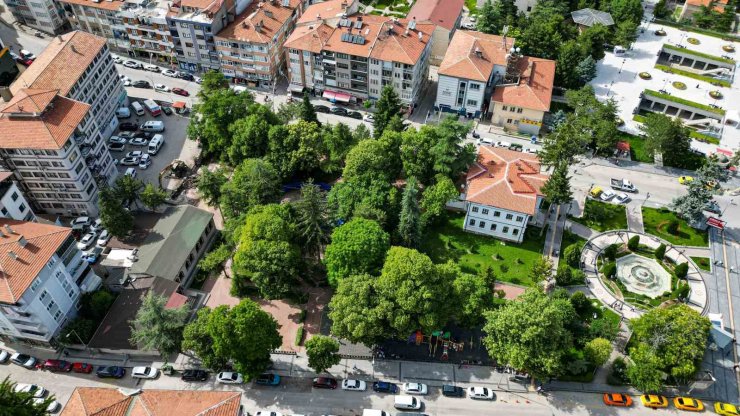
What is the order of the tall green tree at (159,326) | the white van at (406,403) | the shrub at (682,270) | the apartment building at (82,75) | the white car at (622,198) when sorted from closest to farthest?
the white van at (406,403), the tall green tree at (159,326), the shrub at (682,270), the apartment building at (82,75), the white car at (622,198)

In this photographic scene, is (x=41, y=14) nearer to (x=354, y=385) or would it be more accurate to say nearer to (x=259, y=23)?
(x=259, y=23)

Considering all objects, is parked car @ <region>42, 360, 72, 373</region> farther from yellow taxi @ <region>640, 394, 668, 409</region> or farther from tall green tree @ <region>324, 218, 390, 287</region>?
yellow taxi @ <region>640, 394, 668, 409</region>

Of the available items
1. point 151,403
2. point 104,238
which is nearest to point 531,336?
point 151,403

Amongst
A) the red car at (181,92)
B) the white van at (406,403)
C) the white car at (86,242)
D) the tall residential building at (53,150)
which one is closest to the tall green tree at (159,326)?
the white car at (86,242)

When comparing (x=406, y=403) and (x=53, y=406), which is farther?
(x=53, y=406)

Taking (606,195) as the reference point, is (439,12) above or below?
above

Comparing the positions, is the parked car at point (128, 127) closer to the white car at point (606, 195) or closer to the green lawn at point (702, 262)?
the white car at point (606, 195)
